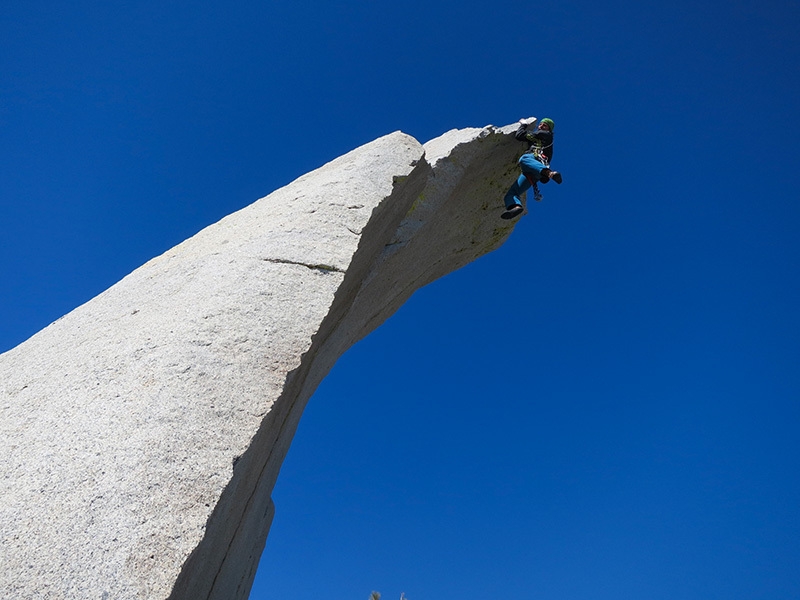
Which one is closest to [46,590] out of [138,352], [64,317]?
[138,352]

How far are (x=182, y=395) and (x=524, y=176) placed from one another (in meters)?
5.34

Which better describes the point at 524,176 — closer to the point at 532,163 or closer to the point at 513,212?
the point at 532,163

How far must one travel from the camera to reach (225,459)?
2.32 metres

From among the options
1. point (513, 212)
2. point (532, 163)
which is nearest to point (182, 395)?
point (513, 212)

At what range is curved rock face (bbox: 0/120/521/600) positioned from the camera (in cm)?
197

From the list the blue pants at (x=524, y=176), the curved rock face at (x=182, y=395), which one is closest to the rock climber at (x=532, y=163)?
the blue pants at (x=524, y=176)

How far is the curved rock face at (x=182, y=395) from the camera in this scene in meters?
1.97

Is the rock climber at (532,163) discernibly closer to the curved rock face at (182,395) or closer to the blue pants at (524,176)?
the blue pants at (524,176)

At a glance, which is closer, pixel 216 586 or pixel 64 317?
pixel 216 586

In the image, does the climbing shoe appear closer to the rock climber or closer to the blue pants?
the rock climber

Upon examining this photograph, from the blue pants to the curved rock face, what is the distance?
211 centimetres

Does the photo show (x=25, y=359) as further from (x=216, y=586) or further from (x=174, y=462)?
(x=216, y=586)

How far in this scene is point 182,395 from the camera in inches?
96.0

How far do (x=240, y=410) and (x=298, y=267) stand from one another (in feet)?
3.55
